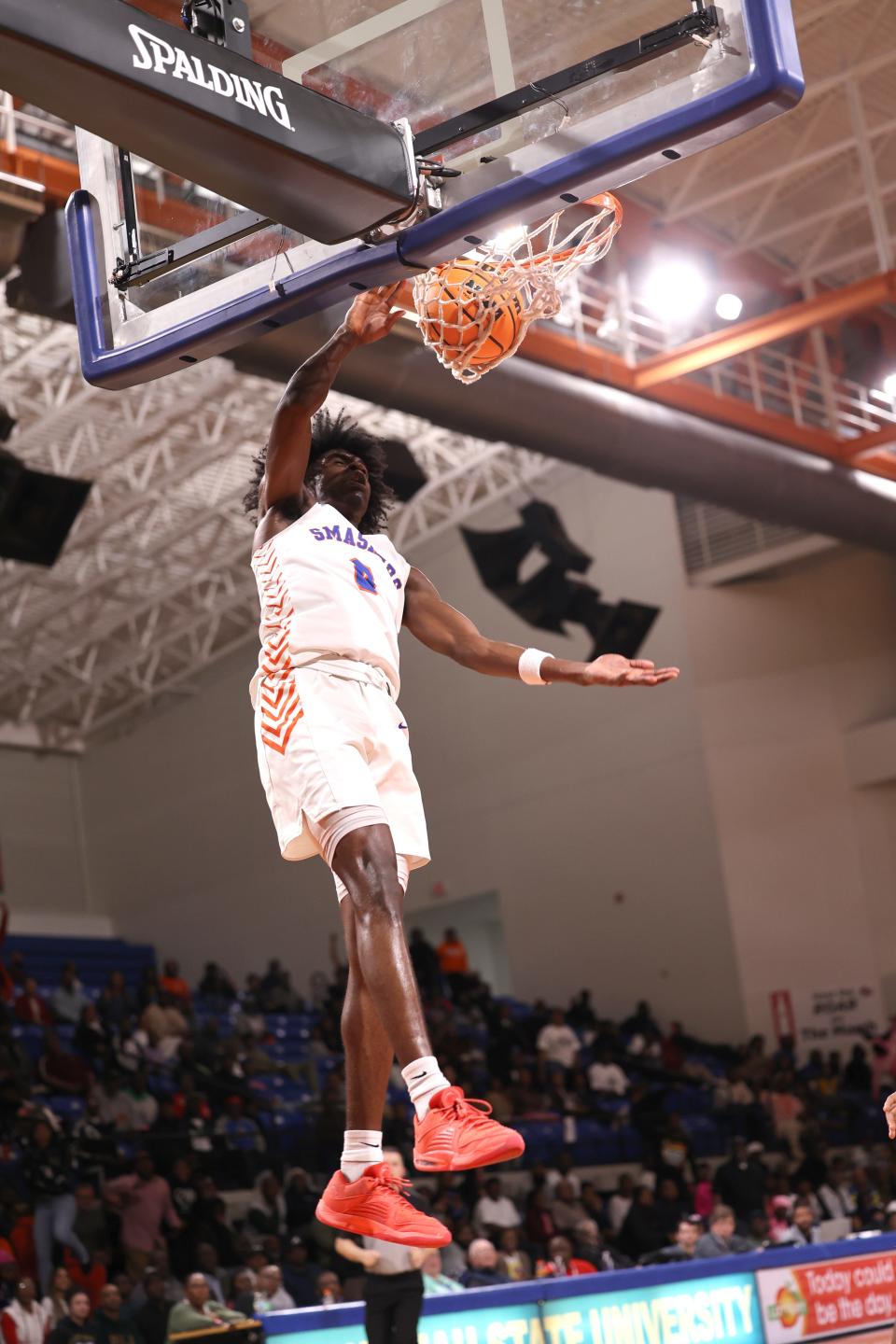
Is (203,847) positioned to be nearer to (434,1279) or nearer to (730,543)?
(730,543)

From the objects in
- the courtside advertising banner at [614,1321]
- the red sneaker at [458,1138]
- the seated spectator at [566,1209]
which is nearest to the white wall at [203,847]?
the seated spectator at [566,1209]

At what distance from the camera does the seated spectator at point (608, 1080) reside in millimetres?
18500

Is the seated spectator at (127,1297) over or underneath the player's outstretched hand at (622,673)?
underneath

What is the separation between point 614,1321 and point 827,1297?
63.5 inches

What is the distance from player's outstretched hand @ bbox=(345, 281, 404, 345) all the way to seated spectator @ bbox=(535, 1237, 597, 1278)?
8.96m

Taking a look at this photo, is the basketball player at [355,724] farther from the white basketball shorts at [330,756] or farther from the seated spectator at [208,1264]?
the seated spectator at [208,1264]

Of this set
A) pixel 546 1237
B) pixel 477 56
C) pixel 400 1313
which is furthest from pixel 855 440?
pixel 477 56

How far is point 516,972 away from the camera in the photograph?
2256cm

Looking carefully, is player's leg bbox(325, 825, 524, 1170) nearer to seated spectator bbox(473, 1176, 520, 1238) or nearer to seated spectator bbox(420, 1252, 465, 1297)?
seated spectator bbox(420, 1252, 465, 1297)

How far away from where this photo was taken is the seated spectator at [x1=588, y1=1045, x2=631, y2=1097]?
18.5 meters

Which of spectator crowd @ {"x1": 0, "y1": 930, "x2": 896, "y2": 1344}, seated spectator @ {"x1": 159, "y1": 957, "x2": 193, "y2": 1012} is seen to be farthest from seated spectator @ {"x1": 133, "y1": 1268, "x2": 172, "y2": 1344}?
seated spectator @ {"x1": 159, "y1": 957, "x2": 193, "y2": 1012}

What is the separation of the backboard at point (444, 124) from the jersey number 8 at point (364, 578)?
54cm

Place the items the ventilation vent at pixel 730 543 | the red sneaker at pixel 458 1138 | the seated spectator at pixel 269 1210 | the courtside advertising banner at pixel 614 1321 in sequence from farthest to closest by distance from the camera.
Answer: the ventilation vent at pixel 730 543
the seated spectator at pixel 269 1210
the courtside advertising banner at pixel 614 1321
the red sneaker at pixel 458 1138

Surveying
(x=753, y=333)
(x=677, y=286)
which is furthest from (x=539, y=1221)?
(x=677, y=286)
